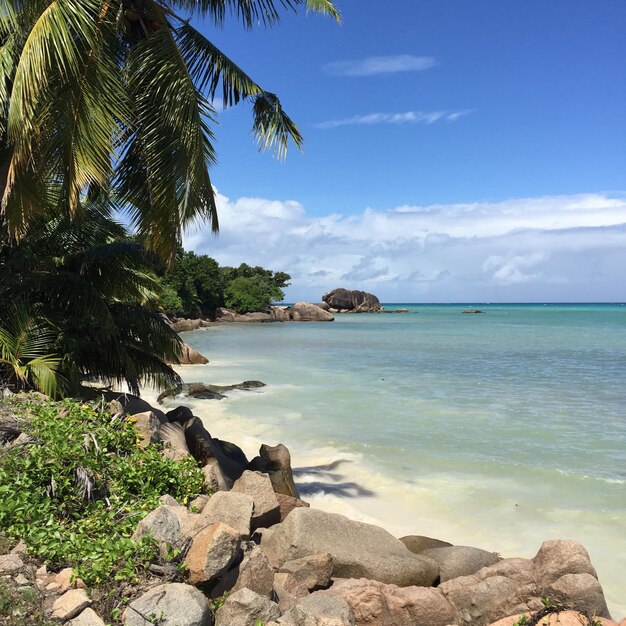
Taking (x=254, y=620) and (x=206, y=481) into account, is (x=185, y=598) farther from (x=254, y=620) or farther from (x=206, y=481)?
(x=206, y=481)

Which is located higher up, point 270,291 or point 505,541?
point 270,291

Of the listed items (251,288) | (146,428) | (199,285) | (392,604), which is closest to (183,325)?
(199,285)

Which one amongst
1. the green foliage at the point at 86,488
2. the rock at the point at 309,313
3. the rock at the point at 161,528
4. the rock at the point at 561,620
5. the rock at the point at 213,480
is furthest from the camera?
the rock at the point at 309,313

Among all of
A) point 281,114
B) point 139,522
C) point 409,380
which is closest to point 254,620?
point 139,522

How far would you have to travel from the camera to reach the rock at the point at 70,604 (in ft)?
11.9

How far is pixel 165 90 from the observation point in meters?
8.24

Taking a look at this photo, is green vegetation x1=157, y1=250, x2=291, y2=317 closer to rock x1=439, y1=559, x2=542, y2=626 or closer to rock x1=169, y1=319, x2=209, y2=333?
rock x1=169, y1=319, x2=209, y2=333

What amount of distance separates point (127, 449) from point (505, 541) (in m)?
4.91

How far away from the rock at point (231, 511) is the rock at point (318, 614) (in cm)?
102

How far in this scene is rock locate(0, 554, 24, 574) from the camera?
390 cm

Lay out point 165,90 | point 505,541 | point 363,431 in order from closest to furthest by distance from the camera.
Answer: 1. point 505,541
2. point 165,90
3. point 363,431

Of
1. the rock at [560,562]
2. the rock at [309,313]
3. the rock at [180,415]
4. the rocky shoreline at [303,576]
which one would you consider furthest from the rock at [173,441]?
the rock at [309,313]

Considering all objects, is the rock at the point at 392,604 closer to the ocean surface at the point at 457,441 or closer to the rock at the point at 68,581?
the rock at the point at 68,581

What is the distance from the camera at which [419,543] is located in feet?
23.1
